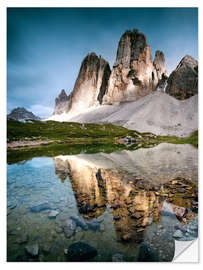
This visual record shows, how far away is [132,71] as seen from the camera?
93.2 meters

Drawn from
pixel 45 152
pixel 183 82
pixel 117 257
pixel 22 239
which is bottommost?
pixel 117 257

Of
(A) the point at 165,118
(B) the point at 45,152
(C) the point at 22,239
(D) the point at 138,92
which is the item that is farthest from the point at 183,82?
(C) the point at 22,239

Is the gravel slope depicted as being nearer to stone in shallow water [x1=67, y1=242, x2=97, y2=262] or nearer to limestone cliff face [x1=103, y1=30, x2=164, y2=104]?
limestone cliff face [x1=103, y1=30, x2=164, y2=104]

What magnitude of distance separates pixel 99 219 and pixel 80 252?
770 millimetres

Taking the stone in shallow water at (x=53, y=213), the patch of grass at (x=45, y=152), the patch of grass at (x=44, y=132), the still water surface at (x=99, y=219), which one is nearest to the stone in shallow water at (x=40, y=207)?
the still water surface at (x=99, y=219)

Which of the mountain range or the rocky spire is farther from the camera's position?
the rocky spire

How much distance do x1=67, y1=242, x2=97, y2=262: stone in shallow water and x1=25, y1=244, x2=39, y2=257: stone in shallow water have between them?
1.91 feet

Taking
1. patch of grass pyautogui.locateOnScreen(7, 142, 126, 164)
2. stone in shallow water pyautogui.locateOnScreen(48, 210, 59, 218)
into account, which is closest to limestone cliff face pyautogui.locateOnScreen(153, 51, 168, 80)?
patch of grass pyautogui.locateOnScreen(7, 142, 126, 164)

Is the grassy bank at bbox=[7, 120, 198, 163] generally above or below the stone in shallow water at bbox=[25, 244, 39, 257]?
above

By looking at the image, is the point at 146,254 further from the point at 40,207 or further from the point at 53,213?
the point at 40,207

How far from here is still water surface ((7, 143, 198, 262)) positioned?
113 inches

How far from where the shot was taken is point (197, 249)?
3650mm
